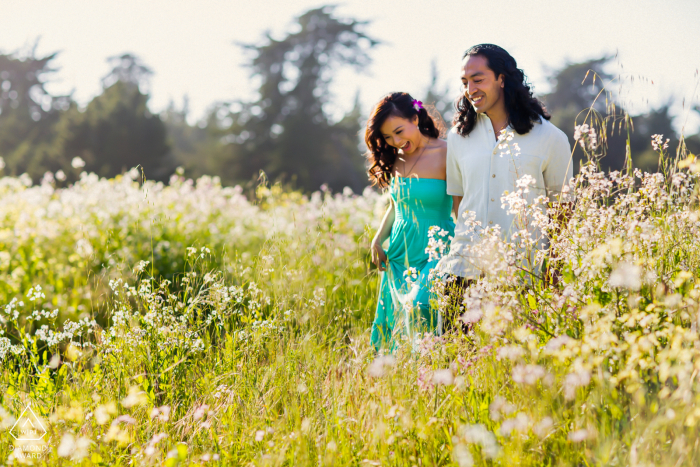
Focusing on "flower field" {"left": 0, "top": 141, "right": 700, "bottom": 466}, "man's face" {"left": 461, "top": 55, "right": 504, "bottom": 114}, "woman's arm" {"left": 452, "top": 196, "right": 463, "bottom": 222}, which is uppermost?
"man's face" {"left": 461, "top": 55, "right": 504, "bottom": 114}

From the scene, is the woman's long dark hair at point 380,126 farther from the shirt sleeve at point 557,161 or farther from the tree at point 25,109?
the tree at point 25,109

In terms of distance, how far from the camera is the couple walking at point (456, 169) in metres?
2.43

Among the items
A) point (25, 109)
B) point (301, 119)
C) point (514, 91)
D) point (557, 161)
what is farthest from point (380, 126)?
point (25, 109)

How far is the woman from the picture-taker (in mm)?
3002

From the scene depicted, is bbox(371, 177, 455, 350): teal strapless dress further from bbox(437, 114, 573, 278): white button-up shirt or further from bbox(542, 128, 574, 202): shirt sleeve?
bbox(542, 128, 574, 202): shirt sleeve

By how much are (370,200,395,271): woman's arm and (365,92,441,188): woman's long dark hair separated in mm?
261

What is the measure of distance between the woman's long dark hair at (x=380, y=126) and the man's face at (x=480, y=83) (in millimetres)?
644

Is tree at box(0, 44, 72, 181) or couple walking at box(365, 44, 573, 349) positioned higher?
tree at box(0, 44, 72, 181)

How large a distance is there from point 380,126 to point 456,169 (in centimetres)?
73

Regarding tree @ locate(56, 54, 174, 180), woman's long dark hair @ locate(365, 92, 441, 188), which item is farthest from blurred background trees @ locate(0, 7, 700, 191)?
woman's long dark hair @ locate(365, 92, 441, 188)

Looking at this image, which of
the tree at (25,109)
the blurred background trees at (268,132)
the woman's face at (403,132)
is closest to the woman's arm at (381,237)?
the woman's face at (403,132)

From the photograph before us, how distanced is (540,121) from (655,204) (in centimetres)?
75

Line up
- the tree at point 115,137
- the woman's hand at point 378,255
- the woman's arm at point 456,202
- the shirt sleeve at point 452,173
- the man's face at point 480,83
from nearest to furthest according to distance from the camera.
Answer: the man's face at point 480,83 < the shirt sleeve at point 452,173 < the woman's arm at point 456,202 < the woman's hand at point 378,255 < the tree at point 115,137

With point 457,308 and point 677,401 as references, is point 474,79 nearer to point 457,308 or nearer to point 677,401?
point 457,308
